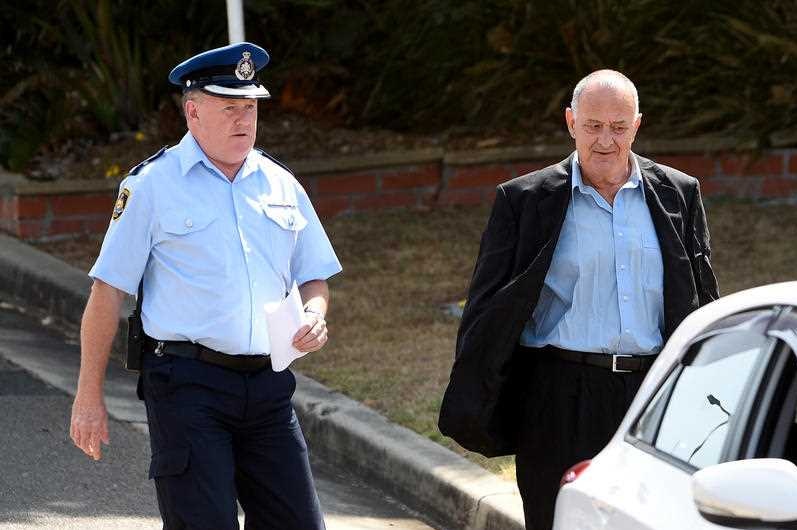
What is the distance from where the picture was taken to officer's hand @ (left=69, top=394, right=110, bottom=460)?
4430 mm

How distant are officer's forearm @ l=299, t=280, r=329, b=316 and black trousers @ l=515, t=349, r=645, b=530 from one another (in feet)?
1.92

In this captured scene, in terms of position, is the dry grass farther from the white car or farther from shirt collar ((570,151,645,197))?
the white car

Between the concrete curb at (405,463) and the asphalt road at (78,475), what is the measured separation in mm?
74

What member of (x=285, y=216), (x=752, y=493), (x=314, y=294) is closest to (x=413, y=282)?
(x=314, y=294)

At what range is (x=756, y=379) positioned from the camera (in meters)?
3.46

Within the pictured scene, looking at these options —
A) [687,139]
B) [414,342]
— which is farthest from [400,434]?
[687,139]

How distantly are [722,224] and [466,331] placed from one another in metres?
6.59

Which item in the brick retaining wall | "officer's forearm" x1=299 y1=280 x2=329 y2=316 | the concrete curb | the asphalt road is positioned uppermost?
"officer's forearm" x1=299 y1=280 x2=329 y2=316

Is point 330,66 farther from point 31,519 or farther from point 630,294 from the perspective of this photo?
point 630,294

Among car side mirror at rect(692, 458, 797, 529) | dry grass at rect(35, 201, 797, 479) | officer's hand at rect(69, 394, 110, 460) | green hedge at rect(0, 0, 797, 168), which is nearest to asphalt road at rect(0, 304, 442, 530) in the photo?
dry grass at rect(35, 201, 797, 479)

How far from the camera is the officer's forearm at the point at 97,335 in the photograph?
14.5 feet

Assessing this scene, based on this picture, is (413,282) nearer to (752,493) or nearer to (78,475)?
(78,475)

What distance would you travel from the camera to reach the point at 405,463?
6660 millimetres

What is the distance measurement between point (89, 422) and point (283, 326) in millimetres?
596
